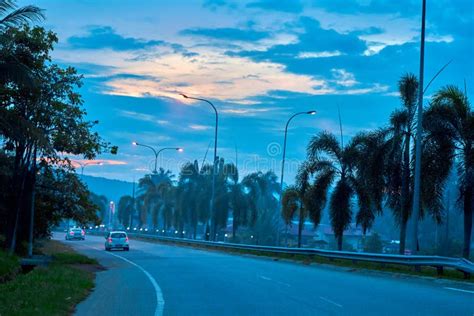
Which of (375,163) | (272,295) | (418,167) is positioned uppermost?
(375,163)

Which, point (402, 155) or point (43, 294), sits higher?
point (402, 155)

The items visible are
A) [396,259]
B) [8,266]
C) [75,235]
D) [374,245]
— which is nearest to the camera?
[8,266]

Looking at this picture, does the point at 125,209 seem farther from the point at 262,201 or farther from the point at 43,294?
the point at 43,294

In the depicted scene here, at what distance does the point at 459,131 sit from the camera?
92.9ft

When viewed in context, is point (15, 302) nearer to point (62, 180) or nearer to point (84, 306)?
point (84, 306)

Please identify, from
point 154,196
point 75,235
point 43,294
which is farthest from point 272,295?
point 154,196

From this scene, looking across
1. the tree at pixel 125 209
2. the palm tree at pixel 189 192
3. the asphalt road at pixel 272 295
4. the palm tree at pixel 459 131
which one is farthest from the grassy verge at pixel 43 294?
the tree at pixel 125 209

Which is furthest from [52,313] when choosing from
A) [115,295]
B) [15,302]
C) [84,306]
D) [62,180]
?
[62,180]

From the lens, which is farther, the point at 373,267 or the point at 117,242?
the point at 117,242

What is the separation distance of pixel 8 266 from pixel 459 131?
1833cm

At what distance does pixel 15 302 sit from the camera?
13.4m

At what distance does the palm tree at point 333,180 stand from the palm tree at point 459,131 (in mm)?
10804

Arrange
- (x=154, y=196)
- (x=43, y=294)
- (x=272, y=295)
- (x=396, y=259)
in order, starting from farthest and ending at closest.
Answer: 1. (x=154, y=196)
2. (x=396, y=259)
3. (x=272, y=295)
4. (x=43, y=294)

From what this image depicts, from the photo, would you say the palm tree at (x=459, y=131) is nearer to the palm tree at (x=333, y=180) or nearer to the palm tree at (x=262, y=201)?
the palm tree at (x=333, y=180)
